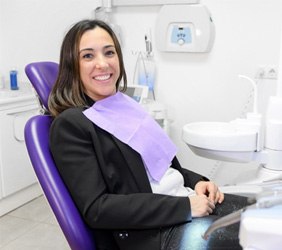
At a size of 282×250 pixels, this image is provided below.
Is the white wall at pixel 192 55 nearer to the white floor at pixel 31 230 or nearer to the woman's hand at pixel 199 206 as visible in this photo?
the white floor at pixel 31 230

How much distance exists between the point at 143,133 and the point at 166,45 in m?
1.25

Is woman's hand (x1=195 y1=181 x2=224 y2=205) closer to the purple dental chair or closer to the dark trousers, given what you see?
the dark trousers

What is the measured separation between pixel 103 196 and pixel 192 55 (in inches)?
62.1

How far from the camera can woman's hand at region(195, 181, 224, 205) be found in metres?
1.30

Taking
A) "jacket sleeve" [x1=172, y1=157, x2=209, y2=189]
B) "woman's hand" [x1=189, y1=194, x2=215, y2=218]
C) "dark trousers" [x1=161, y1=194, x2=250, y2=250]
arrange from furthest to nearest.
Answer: "jacket sleeve" [x1=172, y1=157, x2=209, y2=189] → "woman's hand" [x1=189, y1=194, x2=215, y2=218] → "dark trousers" [x1=161, y1=194, x2=250, y2=250]

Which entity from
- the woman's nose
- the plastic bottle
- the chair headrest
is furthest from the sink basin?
the plastic bottle

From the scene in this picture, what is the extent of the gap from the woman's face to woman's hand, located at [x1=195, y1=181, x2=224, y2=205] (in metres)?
0.48

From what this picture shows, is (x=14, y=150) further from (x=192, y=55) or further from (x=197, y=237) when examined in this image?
(x=197, y=237)

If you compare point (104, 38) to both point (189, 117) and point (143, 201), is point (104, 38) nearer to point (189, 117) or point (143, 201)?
point (143, 201)

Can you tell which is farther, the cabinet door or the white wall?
the cabinet door

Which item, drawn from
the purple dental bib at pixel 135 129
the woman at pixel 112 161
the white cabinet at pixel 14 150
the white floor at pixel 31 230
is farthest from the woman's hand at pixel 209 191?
the white cabinet at pixel 14 150

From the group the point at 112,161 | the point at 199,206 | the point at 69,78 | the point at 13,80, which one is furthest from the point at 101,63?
the point at 13,80

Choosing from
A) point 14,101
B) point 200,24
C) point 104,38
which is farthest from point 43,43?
point 104,38

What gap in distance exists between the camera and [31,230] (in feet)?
7.39
